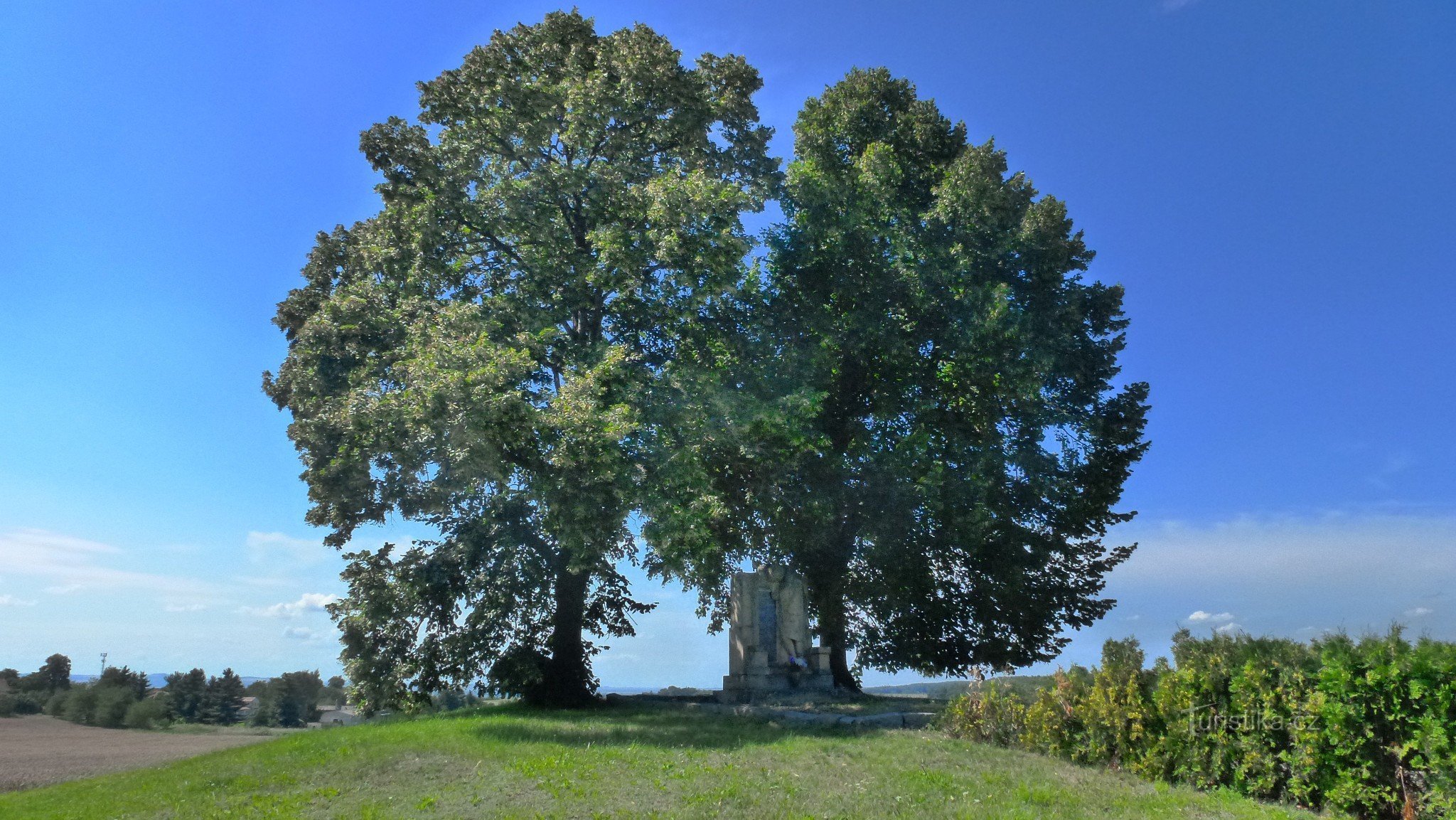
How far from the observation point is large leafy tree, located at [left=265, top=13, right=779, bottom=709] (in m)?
15.8

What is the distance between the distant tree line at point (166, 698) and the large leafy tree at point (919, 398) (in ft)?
39.2

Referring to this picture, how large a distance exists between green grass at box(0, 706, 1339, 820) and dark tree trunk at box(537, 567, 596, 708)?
453cm

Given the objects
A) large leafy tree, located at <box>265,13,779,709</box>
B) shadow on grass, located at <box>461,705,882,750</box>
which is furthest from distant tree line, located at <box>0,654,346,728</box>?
shadow on grass, located at <box>461,705,882,750</box>

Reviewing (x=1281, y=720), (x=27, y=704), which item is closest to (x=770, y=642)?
(x=1281, y=720)

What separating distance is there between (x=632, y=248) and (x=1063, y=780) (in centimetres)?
1227

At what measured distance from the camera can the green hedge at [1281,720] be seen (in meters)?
7.61

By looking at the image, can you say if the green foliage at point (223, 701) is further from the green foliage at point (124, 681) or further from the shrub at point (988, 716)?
the shrub at point (988, 716)

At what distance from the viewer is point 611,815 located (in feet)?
26.5

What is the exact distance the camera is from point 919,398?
2088cm

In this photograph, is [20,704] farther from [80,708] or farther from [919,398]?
[919,398]

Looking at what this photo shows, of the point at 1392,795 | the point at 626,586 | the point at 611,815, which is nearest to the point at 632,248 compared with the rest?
the point at 626,586

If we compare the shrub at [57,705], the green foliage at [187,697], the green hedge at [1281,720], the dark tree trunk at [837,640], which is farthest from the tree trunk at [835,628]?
the shrub at [57,705]

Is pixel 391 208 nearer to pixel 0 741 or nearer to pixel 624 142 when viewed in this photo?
pixel 624 142

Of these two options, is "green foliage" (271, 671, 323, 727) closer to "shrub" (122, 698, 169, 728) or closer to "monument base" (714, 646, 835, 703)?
"shrub" (122, 698, 169, 728)
